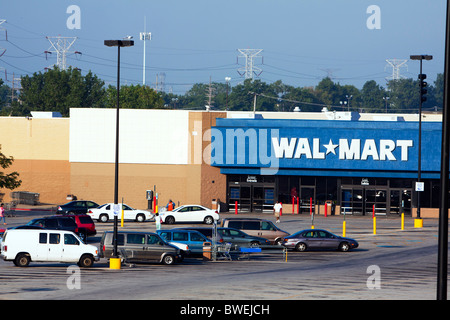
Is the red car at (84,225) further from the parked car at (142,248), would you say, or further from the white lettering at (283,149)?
the white lettering at (283,149)

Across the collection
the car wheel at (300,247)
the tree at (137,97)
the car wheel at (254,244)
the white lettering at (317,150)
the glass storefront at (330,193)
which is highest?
the tree at (137,97)

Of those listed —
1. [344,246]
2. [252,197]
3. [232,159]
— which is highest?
[232,159]

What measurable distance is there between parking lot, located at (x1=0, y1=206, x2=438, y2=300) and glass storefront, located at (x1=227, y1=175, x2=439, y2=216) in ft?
66.3

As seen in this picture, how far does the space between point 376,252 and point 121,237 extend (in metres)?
14.1

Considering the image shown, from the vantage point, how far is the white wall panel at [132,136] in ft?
210

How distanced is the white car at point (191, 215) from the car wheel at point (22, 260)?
21835mm

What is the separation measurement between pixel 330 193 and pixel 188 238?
29.8 meters

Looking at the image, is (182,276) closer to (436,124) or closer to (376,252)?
(376,252)

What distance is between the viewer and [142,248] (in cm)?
3203

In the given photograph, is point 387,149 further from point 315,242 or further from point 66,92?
point 66,92

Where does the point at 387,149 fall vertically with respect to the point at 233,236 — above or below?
above

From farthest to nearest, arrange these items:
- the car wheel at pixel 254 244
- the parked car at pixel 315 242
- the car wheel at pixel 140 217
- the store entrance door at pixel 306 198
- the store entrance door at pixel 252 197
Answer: the store entrance door at pixel 252 197 < the store entrance door at pixel 306 198 < the car wheel at pixel 140 217 < the parked car at pixel 315 242 < the car wheel at pixel 254 244

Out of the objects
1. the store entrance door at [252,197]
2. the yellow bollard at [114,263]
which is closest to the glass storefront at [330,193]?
the store entrance door at [252,197]
